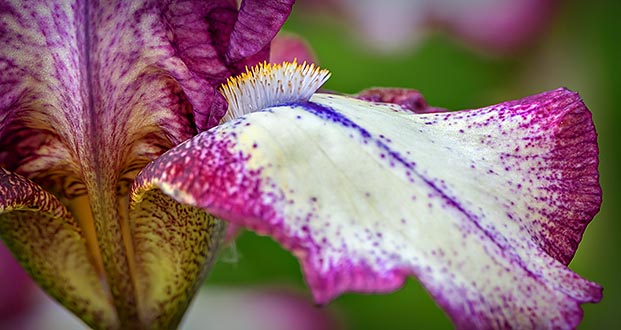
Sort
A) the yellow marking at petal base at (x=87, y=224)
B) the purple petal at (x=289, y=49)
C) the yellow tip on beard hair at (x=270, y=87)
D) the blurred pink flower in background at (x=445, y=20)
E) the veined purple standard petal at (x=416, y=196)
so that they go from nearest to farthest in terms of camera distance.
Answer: the veined purple standard petal at (x=416, y=196), the yellow tip on beard hair at (x=270, y=87), the yellow marking at petal base at (x=87, y=224), the purple petal at (x=289, y=49), the blurred pink flower in background at (x=445, y=20)

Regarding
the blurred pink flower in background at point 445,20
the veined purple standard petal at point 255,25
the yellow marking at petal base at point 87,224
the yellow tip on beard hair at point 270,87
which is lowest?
the yellow marking at petal base at point 87,224

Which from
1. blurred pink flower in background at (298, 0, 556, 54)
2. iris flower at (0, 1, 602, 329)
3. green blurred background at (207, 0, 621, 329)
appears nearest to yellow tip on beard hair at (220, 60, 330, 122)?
iris flower at (0, 1, 602, 329)

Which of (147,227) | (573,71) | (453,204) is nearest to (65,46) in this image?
(147,227)

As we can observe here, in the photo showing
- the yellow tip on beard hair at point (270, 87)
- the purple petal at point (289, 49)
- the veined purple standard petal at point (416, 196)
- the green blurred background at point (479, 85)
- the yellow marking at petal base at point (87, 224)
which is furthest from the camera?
the green blurred background at point (479, 85)

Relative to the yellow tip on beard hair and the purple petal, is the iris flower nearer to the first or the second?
the yellow tip on beard hair

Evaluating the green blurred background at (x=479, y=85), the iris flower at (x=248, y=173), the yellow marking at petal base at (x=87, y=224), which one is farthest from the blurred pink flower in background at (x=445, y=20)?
the yellow marking at petal base at (x=87, y=224)

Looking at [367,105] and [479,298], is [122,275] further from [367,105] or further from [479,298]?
[479,298]

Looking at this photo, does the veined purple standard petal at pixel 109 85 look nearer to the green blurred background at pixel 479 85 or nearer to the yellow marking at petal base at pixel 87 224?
the yellow marking at petal base at pixel 87 224
